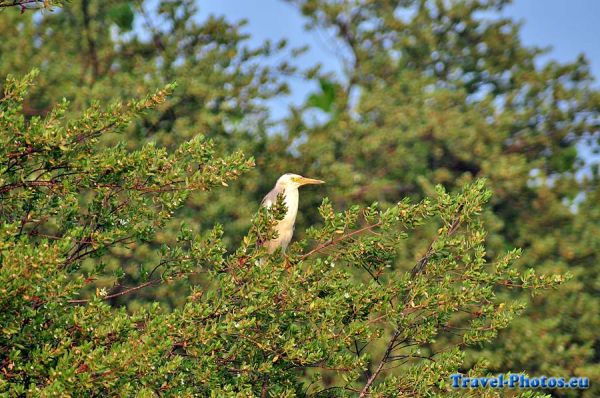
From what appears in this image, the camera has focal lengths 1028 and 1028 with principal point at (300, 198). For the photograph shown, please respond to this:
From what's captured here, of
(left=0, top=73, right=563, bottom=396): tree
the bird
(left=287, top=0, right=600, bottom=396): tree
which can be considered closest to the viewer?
(left=0, top=73, right=563, bottom=396): tree

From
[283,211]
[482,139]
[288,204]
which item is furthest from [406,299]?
[482,139]

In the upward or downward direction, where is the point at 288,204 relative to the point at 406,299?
upward

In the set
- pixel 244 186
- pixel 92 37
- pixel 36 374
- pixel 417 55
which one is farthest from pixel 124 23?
pixel 36 374

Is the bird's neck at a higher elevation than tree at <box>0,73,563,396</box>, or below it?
higher

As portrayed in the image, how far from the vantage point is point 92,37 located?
17.1 m

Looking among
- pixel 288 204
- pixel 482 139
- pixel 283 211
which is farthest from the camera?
pixel 482 139

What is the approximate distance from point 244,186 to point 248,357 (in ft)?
29.4

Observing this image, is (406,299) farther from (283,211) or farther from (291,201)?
(291,201)

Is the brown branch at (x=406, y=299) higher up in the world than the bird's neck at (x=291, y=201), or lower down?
lower down

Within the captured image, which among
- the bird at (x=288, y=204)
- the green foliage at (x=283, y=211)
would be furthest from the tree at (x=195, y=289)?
the bird at (x=288, y=204)

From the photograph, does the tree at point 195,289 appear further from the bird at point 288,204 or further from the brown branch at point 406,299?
the bird at point 288,204

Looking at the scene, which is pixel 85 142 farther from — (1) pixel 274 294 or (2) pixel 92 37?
(2) pixel 92 37

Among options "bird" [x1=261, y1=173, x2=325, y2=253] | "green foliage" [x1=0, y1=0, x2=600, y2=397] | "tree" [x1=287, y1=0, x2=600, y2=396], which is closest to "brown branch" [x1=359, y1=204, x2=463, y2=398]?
"green foliage" [x1=0, y1=0, x2=600, y2=397]

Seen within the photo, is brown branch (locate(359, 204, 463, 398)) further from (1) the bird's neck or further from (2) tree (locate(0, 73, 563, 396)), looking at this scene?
A: (1) the bird's neck
